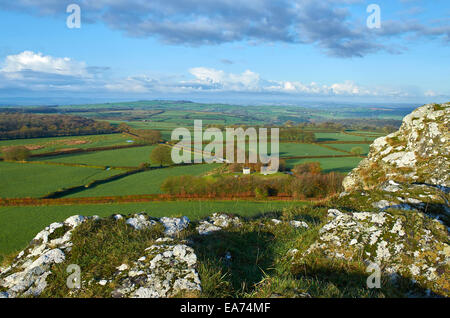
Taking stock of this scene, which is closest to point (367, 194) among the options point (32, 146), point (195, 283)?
point (195, 283)

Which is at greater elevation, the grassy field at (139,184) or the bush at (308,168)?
the bush at (308,168)

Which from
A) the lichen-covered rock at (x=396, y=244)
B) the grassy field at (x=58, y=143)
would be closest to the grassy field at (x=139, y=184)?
the grassy field at (x=58, y=143)

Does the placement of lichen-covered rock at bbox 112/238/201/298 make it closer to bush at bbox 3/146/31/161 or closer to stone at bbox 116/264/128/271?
stone at bbox 116/264/128/271

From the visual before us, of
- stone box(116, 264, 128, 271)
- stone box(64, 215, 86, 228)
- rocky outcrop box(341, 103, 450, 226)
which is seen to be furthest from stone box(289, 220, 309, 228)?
stone box(64, 215, 86, 228)

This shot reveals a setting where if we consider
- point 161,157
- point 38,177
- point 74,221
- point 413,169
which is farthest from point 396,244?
point 161,157

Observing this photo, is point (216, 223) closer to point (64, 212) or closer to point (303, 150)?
point (64, 212)

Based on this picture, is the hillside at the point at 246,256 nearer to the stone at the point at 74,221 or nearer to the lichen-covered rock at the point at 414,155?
the stone at the point at 74,221
